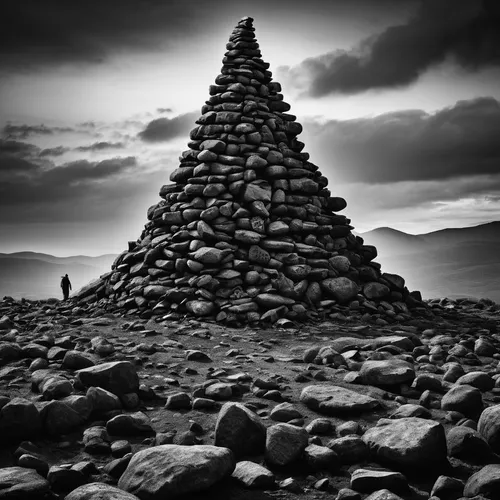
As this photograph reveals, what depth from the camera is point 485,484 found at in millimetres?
3537

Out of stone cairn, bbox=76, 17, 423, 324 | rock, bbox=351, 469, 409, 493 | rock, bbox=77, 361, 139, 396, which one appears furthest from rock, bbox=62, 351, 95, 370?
stone cairn, bbox=76, 17, 423, 324

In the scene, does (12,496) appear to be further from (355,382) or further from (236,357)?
(236,357)

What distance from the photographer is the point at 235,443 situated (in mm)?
4363

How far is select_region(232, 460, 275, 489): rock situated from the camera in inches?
149

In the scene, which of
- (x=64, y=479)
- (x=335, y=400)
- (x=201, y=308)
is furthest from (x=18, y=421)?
(x=201, y=308)

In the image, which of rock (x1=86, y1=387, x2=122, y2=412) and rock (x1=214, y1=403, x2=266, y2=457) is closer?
rock (x1=214, y1=403, x2=266, y2=457)

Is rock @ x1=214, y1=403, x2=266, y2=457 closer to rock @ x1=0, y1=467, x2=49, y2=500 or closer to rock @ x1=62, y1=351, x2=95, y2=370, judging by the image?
rock @ x1=0, y1=467, x2=49, y2=500

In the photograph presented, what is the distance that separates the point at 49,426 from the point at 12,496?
54.2 inches

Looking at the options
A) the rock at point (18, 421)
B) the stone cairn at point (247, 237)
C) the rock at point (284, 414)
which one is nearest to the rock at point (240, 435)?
the rock at point (284, 414)

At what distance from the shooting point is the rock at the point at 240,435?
14.4 feet

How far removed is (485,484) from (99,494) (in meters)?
2.60

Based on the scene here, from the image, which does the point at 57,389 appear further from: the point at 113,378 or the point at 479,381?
the point at 479,381

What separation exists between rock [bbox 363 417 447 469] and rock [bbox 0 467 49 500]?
258 centimetres

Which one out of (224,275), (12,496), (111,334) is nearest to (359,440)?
(12,496)
